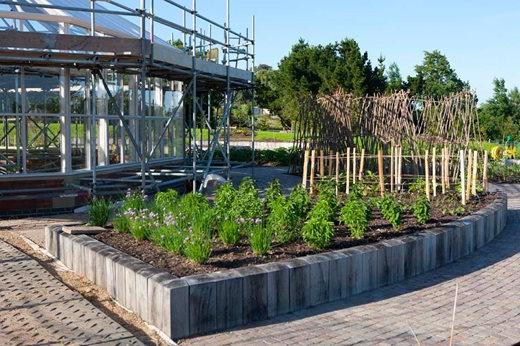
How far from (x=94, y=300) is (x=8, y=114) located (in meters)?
7.45

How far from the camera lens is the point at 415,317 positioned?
5.95 metres

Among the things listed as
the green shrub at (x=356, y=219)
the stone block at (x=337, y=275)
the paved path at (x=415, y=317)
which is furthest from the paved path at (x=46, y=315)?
the green shrub at (x=356, y=219)

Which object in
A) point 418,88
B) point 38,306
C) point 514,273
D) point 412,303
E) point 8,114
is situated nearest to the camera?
point 38,306

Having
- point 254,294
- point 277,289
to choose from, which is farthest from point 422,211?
point 254,294

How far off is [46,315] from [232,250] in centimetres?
214

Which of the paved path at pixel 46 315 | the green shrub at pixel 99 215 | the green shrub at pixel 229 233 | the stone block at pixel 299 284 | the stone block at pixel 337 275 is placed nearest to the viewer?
the paved path at pixel 46 315

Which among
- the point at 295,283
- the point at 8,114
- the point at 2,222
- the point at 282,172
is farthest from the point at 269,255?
the point at 282,172

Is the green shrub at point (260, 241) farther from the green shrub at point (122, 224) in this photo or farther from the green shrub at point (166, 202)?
the green shrub at point (122, 224)

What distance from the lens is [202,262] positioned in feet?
20.7

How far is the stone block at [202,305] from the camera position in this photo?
5.37 meters

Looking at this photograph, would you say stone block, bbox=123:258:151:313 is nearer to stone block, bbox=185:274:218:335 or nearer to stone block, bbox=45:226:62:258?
stone block, bbox=185:274:218:335

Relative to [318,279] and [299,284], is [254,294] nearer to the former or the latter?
[299,284]

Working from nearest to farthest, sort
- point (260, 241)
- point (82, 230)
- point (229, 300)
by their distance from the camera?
point (229, 300) < point (260, 241) < point (82, 230)

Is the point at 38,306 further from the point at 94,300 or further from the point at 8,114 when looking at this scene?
the point at 8,114
